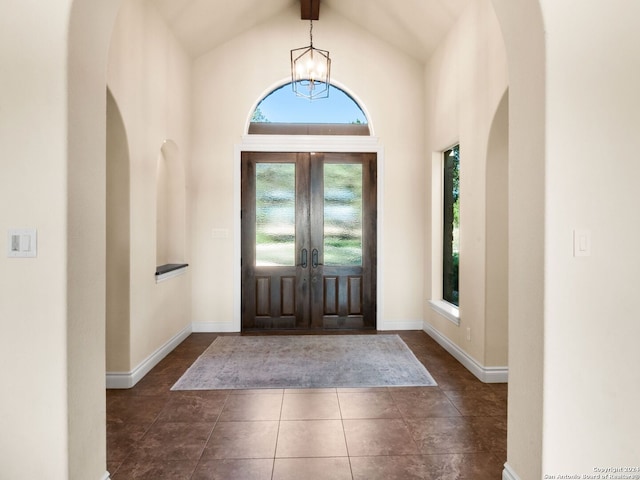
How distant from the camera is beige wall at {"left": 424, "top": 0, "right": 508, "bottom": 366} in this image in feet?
11.5

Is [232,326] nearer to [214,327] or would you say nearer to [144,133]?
[214,327]

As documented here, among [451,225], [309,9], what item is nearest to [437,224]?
[451,225]

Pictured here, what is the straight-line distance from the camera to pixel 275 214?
544 centimetres

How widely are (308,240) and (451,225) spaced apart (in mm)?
1847

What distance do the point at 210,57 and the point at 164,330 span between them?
11.6 feet

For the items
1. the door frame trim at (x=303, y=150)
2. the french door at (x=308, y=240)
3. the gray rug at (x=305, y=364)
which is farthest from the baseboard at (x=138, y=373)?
the french door at (x=308, y=240)

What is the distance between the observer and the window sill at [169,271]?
4.15 metres

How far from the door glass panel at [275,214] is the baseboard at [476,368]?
221 centimetres

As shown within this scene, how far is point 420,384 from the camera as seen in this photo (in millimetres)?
3498

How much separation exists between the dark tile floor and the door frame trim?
1794 millimetres
